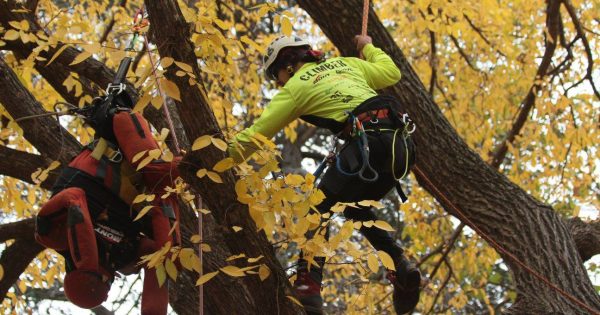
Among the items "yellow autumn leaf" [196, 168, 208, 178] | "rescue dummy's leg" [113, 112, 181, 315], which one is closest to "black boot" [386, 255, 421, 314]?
"rescue dummy's leg" [113, 112, 181, 315]

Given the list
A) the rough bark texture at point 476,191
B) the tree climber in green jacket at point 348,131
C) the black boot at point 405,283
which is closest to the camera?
the tree climber in green jacket at point 348,131

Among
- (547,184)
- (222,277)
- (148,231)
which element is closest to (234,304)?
(222,277)

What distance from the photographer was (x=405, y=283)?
383 centimetres

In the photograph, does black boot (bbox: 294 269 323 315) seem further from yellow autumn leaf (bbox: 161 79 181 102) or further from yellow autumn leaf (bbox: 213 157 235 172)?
yellow autumn leaf (bbox: 161 79 181 102)

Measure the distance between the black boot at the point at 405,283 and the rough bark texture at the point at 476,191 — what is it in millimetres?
962

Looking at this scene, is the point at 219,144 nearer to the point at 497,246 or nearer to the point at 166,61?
the point at 166,61

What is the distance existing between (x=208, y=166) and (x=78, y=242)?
0.56m

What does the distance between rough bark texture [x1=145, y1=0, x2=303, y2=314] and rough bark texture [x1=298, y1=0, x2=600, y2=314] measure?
197cm

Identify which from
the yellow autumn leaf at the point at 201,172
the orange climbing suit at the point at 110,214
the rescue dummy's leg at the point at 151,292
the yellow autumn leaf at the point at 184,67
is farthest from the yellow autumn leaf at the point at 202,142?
the rescue dummy's leg at the point at 151,292

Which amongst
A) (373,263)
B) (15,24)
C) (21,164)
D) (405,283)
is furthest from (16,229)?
(373,263)

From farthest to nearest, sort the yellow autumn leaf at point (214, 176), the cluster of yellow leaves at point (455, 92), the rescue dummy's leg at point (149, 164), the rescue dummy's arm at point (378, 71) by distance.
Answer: the cluster of yellow leaves at point (455, 92) < the rescue dummy's arm at point (378, 71) < the rescue dummy's leg at point (149, 164) < the yellow autumn leaf at point (214, 176)

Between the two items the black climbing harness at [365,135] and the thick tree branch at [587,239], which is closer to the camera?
the black climbing harness at [365,135]

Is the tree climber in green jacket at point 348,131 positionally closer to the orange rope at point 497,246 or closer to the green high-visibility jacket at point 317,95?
the green high-visibility jacket at point 317,95

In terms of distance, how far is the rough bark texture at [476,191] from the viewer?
15.4 ft
